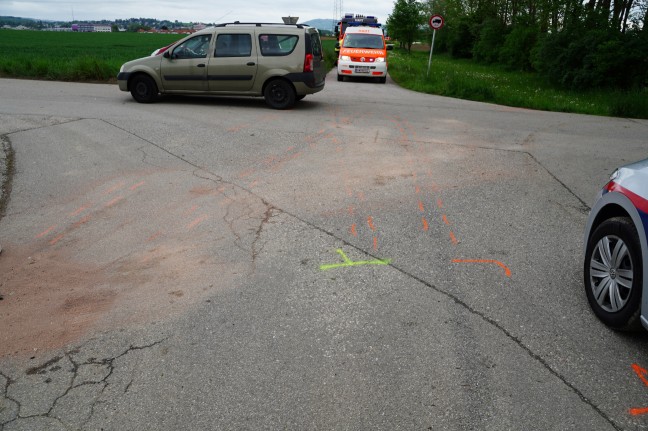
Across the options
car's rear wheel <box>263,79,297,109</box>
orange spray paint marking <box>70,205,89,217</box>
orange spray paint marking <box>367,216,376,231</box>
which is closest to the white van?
car's rear wheel <box>263,79,297,109</box>

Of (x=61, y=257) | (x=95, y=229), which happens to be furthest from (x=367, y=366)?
(x=95, y=229)

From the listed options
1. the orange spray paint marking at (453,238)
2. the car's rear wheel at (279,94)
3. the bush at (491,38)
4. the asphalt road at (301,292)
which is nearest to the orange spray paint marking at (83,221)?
the asphalt road at (301,292)

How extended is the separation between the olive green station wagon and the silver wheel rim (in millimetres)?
9546

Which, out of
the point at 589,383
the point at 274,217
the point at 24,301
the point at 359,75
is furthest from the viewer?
the point at 359,75

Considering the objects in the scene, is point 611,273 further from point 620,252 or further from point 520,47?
point 520,47

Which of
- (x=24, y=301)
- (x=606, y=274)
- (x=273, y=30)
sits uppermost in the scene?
(x=273, y=30)

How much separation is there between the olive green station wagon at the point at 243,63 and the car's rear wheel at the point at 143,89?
5.9 inches

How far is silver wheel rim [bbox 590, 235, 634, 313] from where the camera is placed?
11.6 feet

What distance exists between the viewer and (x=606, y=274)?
3785 millimetres

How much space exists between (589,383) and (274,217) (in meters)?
3.58

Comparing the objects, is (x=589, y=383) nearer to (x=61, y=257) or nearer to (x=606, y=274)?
(x=606, y=274)

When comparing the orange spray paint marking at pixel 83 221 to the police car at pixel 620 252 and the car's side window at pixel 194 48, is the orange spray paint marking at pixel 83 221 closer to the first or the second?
the police car at pixel 620 252

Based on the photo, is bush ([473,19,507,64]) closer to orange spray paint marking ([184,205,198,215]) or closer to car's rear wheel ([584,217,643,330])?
orange spray paint marking ([184,205,198,215])

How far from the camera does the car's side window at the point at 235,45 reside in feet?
40.5
